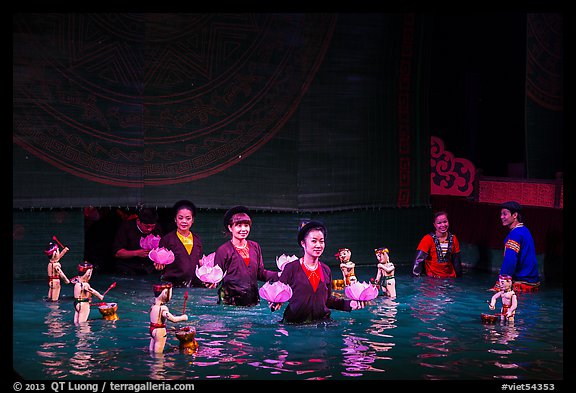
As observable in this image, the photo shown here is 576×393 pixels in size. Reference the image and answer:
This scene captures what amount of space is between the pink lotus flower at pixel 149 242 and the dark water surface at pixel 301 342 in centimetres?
100

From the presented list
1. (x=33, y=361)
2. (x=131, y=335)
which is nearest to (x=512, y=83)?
(x=131, y=335)

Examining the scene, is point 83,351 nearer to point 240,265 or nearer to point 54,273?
point 240,265

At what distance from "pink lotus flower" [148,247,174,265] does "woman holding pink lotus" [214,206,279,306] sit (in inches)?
33.1

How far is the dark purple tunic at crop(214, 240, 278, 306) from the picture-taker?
1076cm

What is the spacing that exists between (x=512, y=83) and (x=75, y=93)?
24.1 ft

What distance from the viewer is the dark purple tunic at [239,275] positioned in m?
10.8

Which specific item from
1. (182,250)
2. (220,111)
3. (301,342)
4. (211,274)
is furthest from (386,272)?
(220,111)

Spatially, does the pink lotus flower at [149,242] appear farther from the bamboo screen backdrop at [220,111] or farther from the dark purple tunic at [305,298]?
the dark purple tunic at [305,298]

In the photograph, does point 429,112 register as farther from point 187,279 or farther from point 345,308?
point 345,308

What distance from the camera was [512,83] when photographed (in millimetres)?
16250

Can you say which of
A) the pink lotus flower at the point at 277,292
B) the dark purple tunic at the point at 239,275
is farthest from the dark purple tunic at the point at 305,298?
the dark purple tunic at the point at 239,275

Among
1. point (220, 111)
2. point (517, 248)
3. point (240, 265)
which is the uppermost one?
point (220, 111)

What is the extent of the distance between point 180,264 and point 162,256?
699mm

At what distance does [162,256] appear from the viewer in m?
11.4
